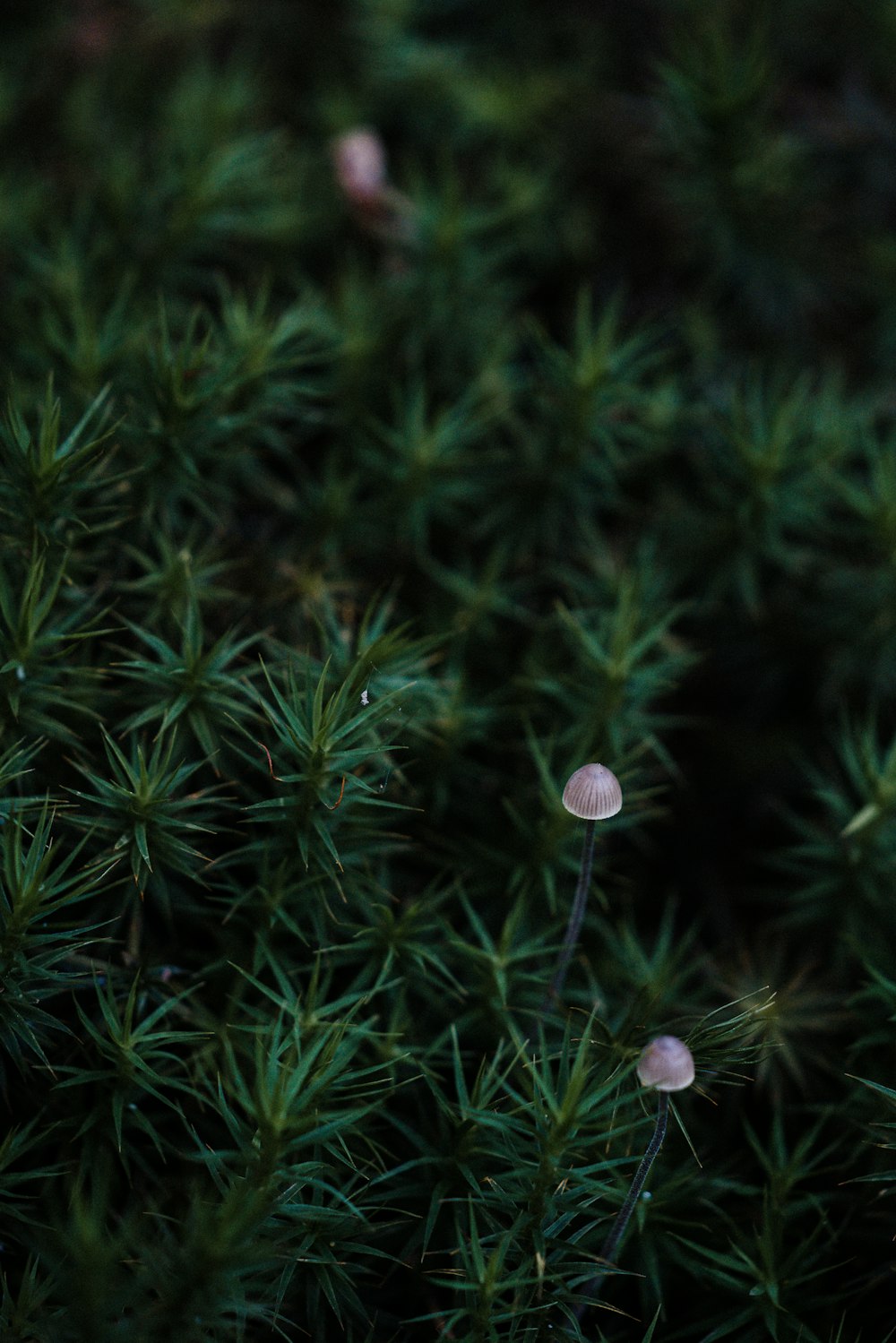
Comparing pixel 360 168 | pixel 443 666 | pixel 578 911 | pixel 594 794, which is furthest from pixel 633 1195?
pixel 360 168

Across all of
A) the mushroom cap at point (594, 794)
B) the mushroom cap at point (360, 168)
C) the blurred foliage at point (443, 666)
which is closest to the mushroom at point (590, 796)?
the mushroom cap at point (594, 794)

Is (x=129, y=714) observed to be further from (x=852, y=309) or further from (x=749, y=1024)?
(x=852, y=309)

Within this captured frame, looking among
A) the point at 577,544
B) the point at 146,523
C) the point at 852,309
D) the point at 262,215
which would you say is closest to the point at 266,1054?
the point at 146,523

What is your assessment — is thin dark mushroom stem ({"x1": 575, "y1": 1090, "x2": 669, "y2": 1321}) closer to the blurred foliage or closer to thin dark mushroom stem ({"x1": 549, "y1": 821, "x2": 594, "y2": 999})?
the blurred foliage

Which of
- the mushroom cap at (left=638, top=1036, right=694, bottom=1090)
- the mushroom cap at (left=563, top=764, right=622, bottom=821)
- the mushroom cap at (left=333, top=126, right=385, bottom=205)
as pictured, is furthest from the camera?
the mushroom cap at (left=333, top=126, right=385, bottom=205)

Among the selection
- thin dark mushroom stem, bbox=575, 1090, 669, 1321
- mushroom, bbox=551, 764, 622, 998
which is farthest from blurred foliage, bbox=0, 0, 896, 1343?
mushroom, bbox=551, 764, 622, 998

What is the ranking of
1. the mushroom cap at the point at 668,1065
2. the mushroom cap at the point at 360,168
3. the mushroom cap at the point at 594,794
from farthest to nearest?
the mushroom cap at the point at 360,168 < the mushroom cap at the point at 594,794 < the mushroom cap at the point at 668,1065

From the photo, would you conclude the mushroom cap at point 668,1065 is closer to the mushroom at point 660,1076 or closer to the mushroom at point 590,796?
the mushroom at point 660,1076
